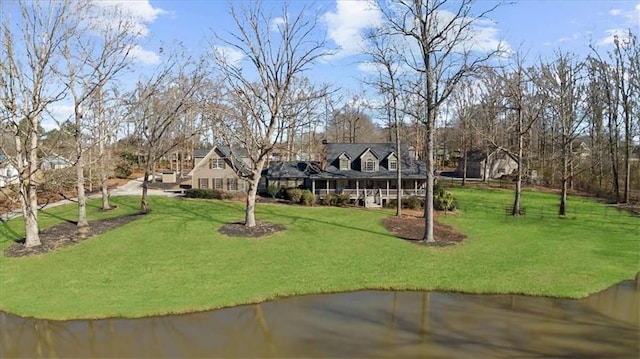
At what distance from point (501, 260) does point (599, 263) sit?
172 inches

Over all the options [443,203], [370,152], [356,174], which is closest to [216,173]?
[356,174]

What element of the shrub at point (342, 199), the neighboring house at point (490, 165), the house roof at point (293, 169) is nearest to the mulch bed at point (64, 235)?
the shrub at point (342, 199)

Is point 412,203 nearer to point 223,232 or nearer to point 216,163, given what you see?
point 223,232

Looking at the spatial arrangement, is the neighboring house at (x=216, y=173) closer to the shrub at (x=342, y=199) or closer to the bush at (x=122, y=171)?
the shrub at (x=342, y=199)

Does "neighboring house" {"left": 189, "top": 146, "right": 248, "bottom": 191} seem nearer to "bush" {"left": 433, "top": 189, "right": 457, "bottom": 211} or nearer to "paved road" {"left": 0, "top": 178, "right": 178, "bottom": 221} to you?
"paved road" {"left": 0, "top": 178, "right": 178, "bottom": 221}

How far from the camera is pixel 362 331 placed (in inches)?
510

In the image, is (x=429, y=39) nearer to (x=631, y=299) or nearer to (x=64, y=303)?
(x=631, y=299)

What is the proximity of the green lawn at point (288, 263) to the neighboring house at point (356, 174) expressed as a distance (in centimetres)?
828

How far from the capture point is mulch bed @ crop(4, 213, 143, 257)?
2052 centimetres

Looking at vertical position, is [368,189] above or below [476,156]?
below

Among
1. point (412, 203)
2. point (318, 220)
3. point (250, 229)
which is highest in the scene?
point (412, 203)

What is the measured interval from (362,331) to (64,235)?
18.1m

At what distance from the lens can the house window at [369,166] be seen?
127 ft

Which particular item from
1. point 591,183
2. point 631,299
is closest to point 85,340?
point 631,299
